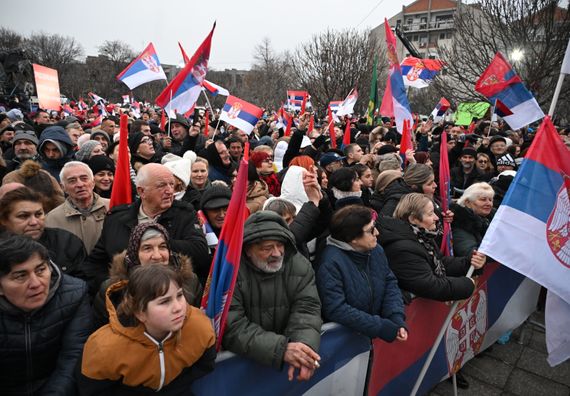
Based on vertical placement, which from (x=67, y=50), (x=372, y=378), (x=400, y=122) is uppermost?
(x=67, y=50)

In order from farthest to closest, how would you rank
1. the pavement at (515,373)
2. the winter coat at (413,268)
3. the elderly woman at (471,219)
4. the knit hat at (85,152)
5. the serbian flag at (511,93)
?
the serbian flag at (511,93) < the knit hat at (85,152) < the elderly woman at (471,219) < the pavement at (515,373) < the winter coat at (413,268)

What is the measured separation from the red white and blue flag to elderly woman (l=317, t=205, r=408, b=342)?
0.77m

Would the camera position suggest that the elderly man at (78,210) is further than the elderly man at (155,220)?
Yes

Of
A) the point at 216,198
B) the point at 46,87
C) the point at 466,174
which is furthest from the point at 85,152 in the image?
the point at 46,87

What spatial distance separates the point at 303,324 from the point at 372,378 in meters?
0.78

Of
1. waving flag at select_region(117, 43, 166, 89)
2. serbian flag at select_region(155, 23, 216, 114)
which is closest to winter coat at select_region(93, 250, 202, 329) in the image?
serbian flag at select_region(155, 23, 216, 114)

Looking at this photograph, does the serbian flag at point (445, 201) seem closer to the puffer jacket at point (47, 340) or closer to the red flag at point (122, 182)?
the red flag at point (122, 182)

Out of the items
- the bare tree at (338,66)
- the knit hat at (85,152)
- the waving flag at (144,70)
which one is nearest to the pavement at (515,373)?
the knit hat at (85,152)

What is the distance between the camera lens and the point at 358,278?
2.60 m

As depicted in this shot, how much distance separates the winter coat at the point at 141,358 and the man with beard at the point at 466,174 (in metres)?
5.59

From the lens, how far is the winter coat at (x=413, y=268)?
9.17ft

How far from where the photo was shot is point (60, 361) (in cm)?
204

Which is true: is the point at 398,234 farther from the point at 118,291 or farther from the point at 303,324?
the point at 118,291

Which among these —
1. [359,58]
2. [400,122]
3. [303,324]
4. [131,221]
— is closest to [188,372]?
[303,324]
